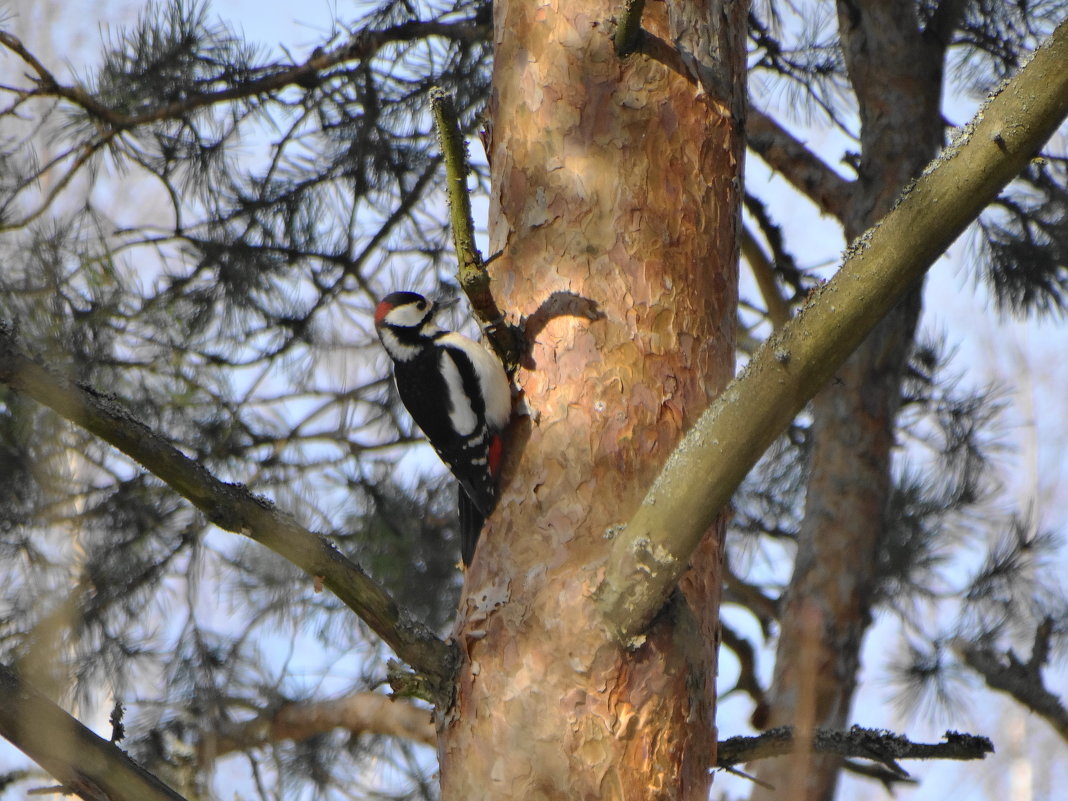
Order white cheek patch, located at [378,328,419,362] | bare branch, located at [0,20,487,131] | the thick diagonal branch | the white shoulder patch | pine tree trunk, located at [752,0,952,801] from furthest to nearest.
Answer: bare branch, located at [0,20,487,131]
pine tree trunk, located at [752,0,952,801]
white cheek patch, located at [378,328,419,362]
the white shoulder patch
the thick diagonal branch

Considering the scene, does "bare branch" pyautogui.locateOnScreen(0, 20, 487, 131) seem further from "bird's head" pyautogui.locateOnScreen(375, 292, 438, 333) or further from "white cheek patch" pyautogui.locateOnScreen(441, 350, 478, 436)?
"white cheek patch" pyautogui.locateOnScreen(441, 350, 478, 436)

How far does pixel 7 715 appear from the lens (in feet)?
4.68

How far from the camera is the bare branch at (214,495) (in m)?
1.41

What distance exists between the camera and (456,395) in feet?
7.58

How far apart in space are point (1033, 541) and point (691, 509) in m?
2.43

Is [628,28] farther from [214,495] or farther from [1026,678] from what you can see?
[1026,678]

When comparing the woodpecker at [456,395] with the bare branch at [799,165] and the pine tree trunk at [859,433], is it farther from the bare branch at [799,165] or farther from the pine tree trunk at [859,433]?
the bare branch at [799,165]

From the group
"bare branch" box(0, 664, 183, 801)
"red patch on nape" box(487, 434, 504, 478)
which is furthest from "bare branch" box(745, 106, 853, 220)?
"bare branch" box(0, 664, 183, 801)

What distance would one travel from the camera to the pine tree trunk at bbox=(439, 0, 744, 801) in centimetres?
152

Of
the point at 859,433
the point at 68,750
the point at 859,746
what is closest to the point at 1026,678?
the point at 859,746

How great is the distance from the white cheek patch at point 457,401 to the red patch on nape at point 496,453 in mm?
193

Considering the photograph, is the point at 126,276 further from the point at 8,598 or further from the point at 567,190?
the point at 567,190

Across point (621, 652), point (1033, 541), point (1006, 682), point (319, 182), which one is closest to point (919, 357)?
point (1033, 541)

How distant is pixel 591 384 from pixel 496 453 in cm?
23
